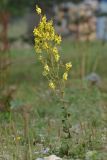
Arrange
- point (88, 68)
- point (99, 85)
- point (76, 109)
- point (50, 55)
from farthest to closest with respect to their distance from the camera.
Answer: point (88, 68) < point (99, 85) < point (76, 109) < point (50, 55)

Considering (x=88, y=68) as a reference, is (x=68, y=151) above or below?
below

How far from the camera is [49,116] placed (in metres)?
8.55

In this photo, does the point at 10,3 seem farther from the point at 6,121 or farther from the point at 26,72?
the point at 6,121

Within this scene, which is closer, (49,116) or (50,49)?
(50,49)

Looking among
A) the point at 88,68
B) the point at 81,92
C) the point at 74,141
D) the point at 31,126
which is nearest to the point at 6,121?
the point at 31,126

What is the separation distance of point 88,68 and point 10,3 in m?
2.76

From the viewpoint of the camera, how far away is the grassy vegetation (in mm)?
5691

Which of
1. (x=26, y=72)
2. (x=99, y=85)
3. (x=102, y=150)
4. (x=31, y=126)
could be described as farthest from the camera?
(x=26, y=72)

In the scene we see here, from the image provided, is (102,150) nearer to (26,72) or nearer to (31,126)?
(31,126)

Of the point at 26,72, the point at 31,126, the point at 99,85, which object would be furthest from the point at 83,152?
the point at 26,72

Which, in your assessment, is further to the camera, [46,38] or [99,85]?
[99,85]

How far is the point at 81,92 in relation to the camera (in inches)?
392

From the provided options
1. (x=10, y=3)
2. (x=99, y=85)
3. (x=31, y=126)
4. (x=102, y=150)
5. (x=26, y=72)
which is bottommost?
(x=102, y=150)

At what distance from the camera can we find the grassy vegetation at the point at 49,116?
224 inches
